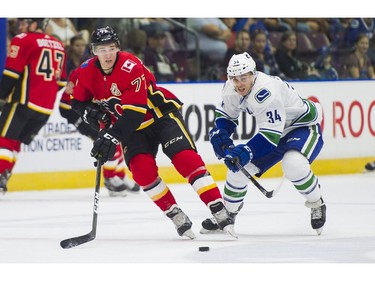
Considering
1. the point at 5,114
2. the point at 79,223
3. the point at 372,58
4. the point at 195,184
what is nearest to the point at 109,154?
the point at 195,184

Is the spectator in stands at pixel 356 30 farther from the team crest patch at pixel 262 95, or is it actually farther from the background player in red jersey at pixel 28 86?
the team crest patch at pixel 262 95

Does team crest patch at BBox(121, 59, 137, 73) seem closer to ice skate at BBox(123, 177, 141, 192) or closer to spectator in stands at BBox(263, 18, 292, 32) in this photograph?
ice skate at BBox(123, 177, 141, 192)

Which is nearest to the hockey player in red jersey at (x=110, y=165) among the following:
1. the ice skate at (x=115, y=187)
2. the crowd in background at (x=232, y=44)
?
the ice skate at (x=115, y=187)

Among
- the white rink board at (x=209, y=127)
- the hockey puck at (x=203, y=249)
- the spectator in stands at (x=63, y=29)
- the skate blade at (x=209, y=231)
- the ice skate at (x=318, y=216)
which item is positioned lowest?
the skate blade at (x=209, y=231)

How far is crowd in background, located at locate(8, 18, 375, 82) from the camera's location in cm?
994

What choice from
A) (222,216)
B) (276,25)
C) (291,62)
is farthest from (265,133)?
(276,25)

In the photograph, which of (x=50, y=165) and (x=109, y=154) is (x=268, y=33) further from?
(x=109, y=154)

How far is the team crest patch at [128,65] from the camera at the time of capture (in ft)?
18.7

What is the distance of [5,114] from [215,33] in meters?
2.57

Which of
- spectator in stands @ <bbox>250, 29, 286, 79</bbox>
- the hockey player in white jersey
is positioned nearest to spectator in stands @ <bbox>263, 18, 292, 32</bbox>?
spectator in stands @ <bbox>250, 29, 286, 79</bbox>

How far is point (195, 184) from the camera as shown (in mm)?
5797

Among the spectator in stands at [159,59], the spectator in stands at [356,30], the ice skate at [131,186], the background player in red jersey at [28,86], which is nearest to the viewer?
the background player in red jersey at [28,86]

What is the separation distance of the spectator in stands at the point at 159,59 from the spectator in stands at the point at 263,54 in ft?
2.77

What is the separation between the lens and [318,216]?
20.0 feet
